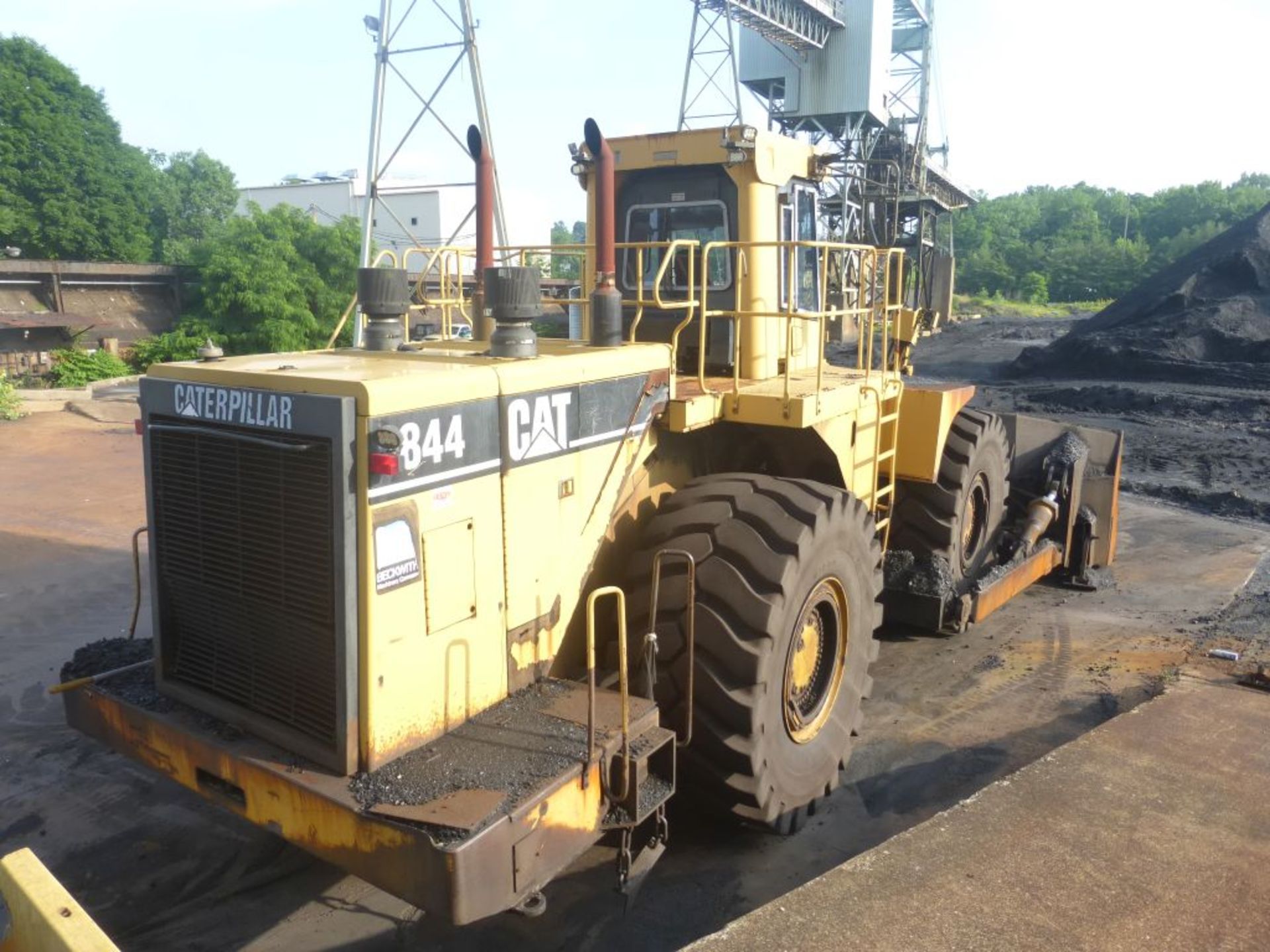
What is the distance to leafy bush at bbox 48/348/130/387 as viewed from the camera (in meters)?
24.5

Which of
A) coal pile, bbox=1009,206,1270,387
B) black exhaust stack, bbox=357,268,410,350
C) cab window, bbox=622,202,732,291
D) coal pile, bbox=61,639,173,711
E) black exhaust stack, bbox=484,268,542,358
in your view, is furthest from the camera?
coal pile, bbox=1009,206,1270,387

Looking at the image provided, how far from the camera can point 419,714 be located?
11.9 feet

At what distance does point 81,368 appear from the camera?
24922 mm

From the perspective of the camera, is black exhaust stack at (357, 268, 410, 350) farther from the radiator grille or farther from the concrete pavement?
the concrete pavement

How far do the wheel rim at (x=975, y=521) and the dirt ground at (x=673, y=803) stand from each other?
2.07 feet

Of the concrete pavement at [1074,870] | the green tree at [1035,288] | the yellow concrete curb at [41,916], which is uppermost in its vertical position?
the green tree at [1035,288]

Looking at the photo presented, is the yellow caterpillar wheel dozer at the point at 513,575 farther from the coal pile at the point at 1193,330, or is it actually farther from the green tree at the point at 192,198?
the green tree at the point at 192,198

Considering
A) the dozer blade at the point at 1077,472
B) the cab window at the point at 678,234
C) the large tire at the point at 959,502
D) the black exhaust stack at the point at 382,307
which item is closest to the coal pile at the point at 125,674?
the black exhaust stack at the point at 382,307

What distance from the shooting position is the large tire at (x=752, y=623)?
4.15 m

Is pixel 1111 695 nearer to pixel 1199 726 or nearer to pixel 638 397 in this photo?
pixel 1199 726

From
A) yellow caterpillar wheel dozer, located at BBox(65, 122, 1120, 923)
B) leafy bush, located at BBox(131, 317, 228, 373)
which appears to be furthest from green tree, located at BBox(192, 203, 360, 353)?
yellow caterpillar wheel dozer, located at BBox(65, 122, 1120, 923)

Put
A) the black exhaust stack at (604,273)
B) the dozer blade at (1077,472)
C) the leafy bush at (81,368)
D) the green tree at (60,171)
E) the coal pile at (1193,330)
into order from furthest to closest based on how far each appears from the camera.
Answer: the green tree at (60,171) → the leafy bush at (81,368) → the coal pile at (1193,330) → the dozer blade at (1077,472) → the black exhaust stack at (604,273)

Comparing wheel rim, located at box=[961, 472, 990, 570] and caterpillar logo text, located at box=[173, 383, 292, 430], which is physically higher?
caterpillar logo text, located at box=[173, 383, 292, 430]

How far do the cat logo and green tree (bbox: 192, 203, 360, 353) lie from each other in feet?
79.9
